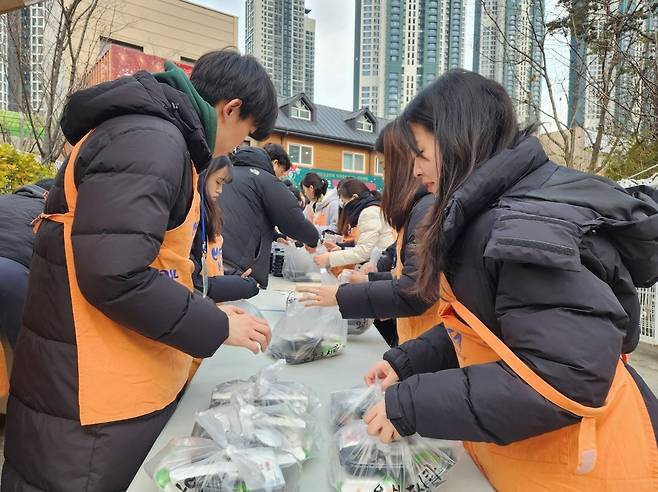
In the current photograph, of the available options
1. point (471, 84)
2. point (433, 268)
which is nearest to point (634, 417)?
point (433, 268)

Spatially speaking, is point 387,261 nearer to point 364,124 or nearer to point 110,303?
Answer: point 110,303

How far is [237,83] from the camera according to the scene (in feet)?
4.49

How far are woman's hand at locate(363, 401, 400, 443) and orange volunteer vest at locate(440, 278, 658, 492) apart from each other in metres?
0.22

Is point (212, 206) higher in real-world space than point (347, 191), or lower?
higher

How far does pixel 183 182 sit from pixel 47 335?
0.44m

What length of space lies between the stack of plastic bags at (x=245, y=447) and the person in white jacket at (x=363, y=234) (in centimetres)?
174

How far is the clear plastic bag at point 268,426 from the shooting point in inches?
38.9

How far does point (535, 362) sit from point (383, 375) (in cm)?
58

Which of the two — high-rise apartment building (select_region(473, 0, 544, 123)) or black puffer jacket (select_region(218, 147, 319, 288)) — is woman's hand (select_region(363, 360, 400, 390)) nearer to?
black puffer jacket (select_region(218, 147, 319, 288))

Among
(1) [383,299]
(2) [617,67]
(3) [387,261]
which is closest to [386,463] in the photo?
(1) [383,299]

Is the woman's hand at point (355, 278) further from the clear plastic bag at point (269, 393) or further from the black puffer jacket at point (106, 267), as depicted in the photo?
the black puffer jacket at point (106, 267)

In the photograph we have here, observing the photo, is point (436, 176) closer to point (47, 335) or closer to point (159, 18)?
point (47, 335)

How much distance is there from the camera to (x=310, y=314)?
1.85m

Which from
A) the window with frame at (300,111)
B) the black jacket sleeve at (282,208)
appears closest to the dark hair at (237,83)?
the black jacket sleeve at (282,208)
